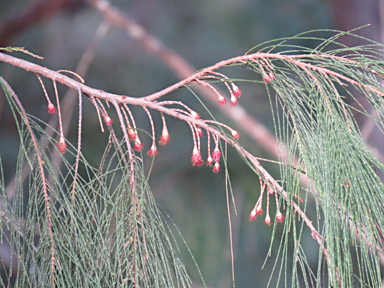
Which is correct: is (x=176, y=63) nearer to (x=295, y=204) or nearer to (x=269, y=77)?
(x=269, y=77)

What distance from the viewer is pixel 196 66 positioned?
179 centimetres

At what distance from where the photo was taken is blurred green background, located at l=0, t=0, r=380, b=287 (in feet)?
5.68

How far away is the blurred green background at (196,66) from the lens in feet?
5.68

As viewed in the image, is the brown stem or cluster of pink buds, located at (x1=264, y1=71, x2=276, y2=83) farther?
the brown stem

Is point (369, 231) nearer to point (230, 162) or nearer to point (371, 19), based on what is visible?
point (230, 162)

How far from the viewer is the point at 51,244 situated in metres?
0.56

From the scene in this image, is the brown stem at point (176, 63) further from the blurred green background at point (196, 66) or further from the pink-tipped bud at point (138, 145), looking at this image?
the pink-tipped bud at point (138, 145)

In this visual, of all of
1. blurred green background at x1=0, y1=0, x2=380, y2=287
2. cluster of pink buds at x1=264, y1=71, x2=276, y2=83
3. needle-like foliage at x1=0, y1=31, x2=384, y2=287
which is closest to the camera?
needle-like foliage at x1=0, y1=31, x2=384, y2=287

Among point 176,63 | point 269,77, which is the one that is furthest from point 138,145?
point 176,63

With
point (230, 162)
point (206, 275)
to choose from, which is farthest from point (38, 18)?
point (206, 275)

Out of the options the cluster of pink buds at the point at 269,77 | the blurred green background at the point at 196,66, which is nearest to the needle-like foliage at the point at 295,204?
the cluster of pink buds at the point at 269,77

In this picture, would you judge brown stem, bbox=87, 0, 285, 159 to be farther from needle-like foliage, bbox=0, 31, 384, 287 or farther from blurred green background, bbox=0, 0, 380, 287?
needle-like foliage, bbox=0, 31, 384, 287


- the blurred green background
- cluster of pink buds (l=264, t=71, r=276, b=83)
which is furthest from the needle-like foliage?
A: the blurred green background

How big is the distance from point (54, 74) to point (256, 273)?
4.92 feet
